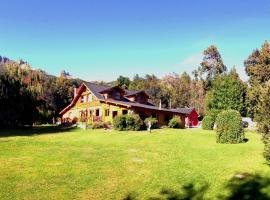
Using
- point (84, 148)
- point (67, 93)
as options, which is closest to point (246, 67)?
point (67, 93)

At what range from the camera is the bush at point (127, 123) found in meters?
41.4

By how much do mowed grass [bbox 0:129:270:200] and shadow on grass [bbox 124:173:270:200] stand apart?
1.08 feet

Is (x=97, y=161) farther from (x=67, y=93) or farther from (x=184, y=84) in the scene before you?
(x=184, y=84)

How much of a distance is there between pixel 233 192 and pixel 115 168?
262 inches

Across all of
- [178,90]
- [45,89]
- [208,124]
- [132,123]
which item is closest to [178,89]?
[178,90]

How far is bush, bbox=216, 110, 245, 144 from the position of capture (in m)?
28.5

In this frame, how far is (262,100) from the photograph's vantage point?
1964 centimetres

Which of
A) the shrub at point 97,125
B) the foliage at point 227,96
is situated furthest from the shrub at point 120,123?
the foliage at point 227,96

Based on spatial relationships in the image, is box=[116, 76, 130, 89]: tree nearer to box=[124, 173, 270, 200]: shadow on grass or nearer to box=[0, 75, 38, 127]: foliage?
box=[0, 75, 38, 127]: foliage

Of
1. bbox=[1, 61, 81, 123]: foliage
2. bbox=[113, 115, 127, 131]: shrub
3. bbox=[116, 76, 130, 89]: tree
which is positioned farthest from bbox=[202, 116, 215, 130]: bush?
bbox=[116, 76, 130, 89]: tree

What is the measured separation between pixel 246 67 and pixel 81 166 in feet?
203

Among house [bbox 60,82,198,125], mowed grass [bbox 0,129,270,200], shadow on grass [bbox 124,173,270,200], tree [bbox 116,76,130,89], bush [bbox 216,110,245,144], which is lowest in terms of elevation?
shadow on grass [bbox 124,173,270,200]

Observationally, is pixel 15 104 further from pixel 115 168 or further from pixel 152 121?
pixel 115 168

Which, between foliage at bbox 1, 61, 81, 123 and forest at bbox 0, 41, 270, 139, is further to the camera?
foliage at bbox 1, 61, 81, 123
